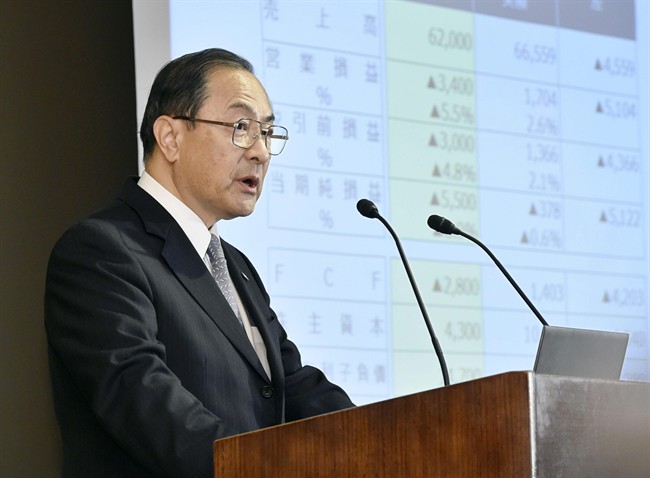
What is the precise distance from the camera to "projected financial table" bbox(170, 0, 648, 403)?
364cm

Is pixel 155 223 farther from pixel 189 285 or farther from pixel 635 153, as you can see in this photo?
pixel 635 153

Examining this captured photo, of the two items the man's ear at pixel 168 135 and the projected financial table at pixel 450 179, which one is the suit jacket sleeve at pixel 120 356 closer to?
the man's ear at pixel 168 135

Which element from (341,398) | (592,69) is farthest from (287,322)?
(592,69)

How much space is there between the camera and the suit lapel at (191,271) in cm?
263

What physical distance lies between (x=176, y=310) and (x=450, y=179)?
163 centimetres

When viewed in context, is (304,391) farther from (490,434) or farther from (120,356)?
(490,434)

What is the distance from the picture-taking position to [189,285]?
2.63 m

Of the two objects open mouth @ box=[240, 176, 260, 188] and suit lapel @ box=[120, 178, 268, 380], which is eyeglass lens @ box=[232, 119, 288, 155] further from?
suit lapel @ box=[120, 178, 268, 380]

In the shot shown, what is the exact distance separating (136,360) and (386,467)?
2.12ft

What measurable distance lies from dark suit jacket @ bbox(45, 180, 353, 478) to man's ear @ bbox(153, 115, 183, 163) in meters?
0.12

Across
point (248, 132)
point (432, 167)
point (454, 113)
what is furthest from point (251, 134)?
point (454, 113)

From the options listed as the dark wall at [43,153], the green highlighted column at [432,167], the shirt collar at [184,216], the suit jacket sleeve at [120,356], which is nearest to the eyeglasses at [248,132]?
the shirt collar at [184,216]

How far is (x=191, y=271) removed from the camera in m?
2.68

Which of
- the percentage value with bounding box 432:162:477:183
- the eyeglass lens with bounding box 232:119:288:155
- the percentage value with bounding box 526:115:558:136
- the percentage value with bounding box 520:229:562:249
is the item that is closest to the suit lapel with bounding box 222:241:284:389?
the eyeglass lens with bounding box 232:119:288:155
